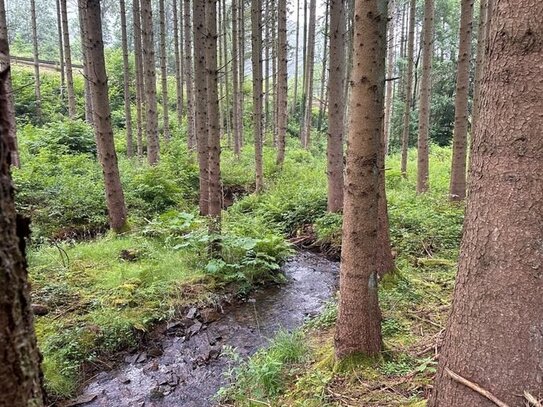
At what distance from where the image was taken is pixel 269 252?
7.50m

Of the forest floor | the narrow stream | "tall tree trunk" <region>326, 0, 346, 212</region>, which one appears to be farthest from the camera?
"tall tree trunk" <region>326, 0, 346, 212</region>

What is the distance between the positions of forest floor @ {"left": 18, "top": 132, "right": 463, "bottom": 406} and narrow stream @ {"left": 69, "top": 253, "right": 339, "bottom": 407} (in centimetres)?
26

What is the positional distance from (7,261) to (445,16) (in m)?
32.4

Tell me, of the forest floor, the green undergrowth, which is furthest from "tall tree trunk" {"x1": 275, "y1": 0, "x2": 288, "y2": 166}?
the green undergrowth

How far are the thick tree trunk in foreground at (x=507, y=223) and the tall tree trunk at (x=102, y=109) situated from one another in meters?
6.94

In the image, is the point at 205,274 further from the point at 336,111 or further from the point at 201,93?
the point at 336,111

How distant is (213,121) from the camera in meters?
7.09

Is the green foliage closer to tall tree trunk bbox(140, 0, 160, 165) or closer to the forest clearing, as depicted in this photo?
the forest clearing

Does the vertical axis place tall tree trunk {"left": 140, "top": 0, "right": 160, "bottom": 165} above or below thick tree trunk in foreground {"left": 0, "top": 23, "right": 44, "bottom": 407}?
above

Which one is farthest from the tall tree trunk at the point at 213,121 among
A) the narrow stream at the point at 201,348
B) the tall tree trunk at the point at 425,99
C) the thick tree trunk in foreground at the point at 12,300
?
the thick tree trunk in foreground at the point at 12,300

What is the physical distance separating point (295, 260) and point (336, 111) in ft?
11.8

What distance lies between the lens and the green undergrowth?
122 inches

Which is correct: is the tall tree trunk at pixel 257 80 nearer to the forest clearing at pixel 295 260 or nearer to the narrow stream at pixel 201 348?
the forest clearing at pixel 295 260

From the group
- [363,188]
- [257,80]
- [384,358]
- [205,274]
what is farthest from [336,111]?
[384,358]
